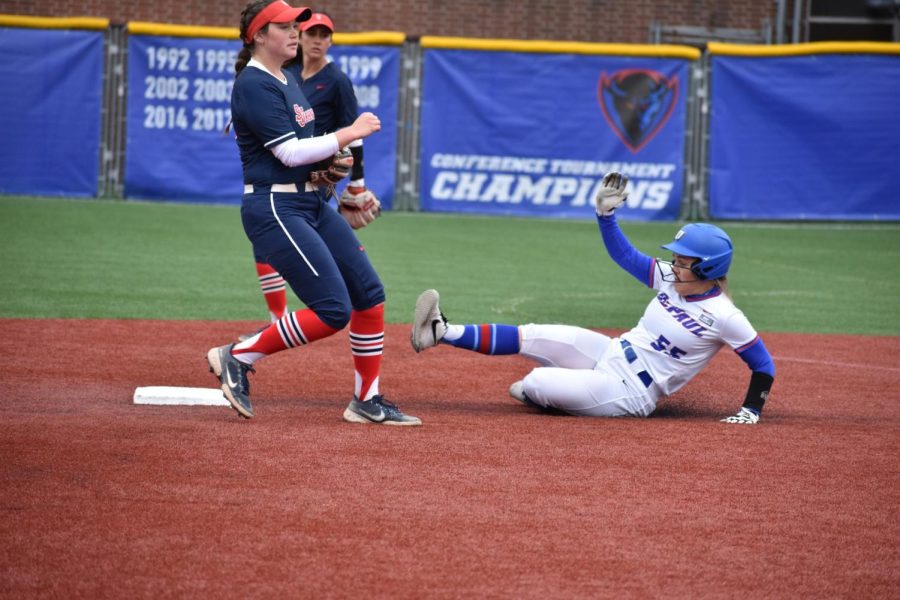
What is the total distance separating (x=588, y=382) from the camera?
653cm

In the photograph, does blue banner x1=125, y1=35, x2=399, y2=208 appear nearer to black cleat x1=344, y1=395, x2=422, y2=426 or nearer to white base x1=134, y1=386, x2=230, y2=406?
white base x1=134, y1=386, x2=230, y2=406

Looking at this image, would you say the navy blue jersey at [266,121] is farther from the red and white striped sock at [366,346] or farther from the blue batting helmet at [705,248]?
the blue batting helmet at [705,248]

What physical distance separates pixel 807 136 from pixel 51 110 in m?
10.8

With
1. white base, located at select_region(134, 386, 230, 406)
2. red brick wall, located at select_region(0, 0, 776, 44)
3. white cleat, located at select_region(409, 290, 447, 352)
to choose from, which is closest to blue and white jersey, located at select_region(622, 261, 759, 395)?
white cleat, located at select_region(409, 290, 447, 352)

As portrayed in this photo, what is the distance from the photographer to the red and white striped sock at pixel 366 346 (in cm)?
623

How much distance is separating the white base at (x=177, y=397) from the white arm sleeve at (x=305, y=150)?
4.60ft

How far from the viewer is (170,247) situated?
13812 millimetres

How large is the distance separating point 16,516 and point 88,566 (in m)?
0.61

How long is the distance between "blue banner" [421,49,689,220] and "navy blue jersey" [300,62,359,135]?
10688 millimetres

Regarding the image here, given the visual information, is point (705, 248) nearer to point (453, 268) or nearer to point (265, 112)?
point (265, 112)

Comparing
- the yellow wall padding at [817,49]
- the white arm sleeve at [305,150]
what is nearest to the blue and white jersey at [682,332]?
the white arm sleeve at [305,150]

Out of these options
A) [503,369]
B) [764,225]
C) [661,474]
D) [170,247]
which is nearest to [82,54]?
[170,247]

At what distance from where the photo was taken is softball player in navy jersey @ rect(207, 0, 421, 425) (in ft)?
19.1

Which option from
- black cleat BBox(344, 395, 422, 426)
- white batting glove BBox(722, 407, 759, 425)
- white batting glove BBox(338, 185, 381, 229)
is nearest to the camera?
black cleat BBox(344, 395, 422, 426)
